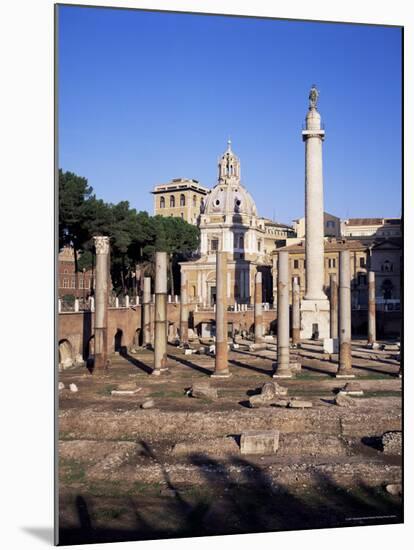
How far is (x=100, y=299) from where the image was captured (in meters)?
18.9

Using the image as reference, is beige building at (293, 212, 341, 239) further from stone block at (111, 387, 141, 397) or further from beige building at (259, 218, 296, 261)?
stone block at (111, 387, 141, 397)

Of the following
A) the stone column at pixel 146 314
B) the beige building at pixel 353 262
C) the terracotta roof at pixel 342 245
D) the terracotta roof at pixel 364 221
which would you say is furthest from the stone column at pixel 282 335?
the terracotta roof at pixel 364 221

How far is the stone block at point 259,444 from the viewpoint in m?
10.8

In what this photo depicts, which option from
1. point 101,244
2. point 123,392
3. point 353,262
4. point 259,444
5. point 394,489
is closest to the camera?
point 394,489

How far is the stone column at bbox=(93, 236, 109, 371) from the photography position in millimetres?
18641

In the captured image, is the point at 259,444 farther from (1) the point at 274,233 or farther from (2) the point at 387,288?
(1) the point at 274,233

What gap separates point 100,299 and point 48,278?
10.8m

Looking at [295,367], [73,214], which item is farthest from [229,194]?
[73,214]

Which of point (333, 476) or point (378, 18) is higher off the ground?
point (378, 18)

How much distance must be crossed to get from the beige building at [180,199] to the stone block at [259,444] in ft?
65.1

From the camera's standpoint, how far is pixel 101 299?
18.9m

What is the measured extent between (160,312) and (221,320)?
5.70ft
